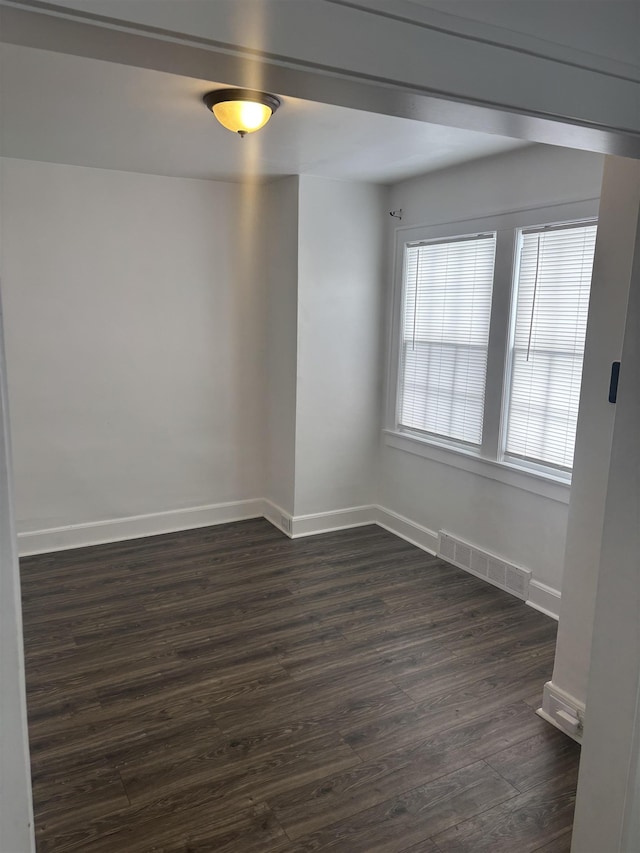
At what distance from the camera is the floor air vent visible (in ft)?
12.1

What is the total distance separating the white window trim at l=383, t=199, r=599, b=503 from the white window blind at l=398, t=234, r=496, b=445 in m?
0.07

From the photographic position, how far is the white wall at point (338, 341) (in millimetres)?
4348

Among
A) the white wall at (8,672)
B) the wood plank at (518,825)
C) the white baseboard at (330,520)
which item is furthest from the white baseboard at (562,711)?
the white baseboard at (330,520)

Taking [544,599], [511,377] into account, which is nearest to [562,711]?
[544,599]

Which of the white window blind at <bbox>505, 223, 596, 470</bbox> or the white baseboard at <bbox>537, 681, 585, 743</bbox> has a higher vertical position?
the white window blind at <bbox>505, 223, 596, 470</bbox>

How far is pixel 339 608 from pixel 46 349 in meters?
2.52

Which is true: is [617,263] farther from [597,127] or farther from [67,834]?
[67,834]

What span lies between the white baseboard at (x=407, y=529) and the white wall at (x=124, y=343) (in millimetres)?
1153

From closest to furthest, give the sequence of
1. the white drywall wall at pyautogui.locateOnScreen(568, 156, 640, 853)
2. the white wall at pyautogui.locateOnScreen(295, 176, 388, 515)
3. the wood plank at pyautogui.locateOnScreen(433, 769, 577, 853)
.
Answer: the white drywall wall at pyautogui.locateOnScreen(568, 156, 640, 853)
the wood plank at pyautogui.locateOnScreen(433, 769, 577, 853)
the white wall at pyautogui.locateOnScreen(295, 176, 388, 515)

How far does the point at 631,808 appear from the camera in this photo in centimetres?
161

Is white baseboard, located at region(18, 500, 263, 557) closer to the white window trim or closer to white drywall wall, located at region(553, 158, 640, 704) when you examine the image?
the white window trim

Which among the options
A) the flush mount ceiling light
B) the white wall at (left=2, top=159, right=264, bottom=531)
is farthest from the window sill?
the flush mount ceiling light

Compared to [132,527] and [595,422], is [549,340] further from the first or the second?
[132,527]

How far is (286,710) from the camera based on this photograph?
8.72ft
